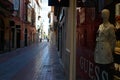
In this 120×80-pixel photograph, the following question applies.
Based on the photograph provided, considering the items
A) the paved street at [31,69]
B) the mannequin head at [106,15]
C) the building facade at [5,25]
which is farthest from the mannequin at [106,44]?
the building facade at [5,25]

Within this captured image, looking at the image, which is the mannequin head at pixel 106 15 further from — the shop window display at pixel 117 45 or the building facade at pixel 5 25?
the building facade at pixel 5 25

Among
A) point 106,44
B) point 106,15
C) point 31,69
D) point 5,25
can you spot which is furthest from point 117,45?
point 5,25

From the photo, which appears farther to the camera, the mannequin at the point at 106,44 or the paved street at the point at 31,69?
the paved street at the point at 31,69

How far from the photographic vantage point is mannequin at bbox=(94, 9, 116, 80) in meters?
4.63

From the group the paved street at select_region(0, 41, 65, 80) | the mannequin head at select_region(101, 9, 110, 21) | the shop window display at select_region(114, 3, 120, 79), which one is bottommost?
the paved street at select_region(0, 41, 65, 80)

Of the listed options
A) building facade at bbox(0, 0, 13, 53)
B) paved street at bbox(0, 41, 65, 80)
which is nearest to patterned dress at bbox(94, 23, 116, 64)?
paved street at bbox(0, 41, 65, 80)

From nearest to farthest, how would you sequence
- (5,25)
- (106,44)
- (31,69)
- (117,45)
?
(117,45) < (106,44) < (31,69) < (5,25)

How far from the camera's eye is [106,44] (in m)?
4.71

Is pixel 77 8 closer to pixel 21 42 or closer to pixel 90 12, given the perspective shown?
pixel 90 12

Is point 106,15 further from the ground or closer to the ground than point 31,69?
further from the ground

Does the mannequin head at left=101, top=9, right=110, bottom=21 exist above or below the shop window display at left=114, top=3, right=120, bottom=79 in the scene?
above

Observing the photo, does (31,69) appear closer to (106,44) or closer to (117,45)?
(106,44)

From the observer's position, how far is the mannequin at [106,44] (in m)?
4.63

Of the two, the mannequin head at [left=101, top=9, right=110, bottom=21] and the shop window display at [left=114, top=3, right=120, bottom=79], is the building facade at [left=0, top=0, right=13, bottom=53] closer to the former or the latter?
the mannequin head at [left=101, top=9, right=110, bottom=21]
